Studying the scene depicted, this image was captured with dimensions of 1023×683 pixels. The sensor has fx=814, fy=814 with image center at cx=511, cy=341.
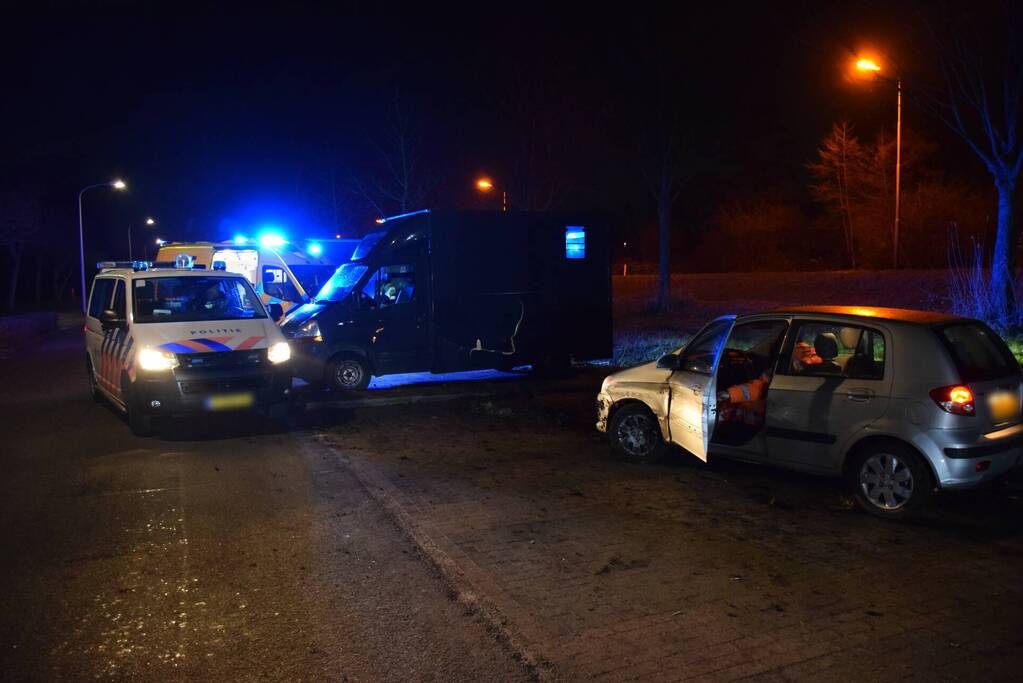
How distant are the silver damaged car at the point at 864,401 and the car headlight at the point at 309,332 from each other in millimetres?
6312

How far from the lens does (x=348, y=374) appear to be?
12.6 meters

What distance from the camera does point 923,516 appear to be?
20.2ft

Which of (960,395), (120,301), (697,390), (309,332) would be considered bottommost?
(697,390)

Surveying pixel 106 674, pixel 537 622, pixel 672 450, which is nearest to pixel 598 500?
pixel 672 450

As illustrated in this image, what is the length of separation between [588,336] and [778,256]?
3480cm

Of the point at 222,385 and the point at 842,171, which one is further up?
the point at 842,171

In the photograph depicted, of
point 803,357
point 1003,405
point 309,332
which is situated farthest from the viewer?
point 309,332

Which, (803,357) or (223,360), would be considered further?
(223,360)

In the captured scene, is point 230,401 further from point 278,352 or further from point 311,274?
point 311,274

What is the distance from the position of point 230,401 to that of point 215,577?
4.42 m

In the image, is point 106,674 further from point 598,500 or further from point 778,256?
point 778,256

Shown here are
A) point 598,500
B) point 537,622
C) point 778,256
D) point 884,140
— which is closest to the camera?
point 537,622

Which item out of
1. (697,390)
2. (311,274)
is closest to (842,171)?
(311,274)

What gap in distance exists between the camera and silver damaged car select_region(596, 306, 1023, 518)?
5805 mm
